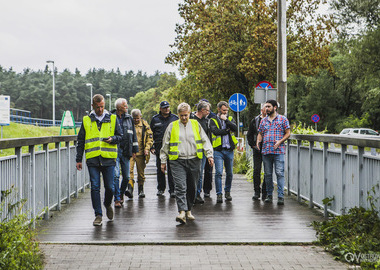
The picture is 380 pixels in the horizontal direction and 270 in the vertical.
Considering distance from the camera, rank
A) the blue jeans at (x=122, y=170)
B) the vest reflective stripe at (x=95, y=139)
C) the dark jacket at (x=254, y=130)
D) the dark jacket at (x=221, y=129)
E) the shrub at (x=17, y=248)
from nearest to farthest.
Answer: the shrub at (x=17, y=248), the vest reflective stripe at (x=95, y=139), the blue jeans at (x=122, y=170), the dark jacket at (x=221, y=129), the dark jacket at (x=254, y=130)

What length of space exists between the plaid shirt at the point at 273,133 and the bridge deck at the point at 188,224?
986 mm

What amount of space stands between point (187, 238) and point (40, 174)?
8.82ft

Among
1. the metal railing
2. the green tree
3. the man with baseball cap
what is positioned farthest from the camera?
the green tree

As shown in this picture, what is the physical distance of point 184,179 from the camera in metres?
8.41

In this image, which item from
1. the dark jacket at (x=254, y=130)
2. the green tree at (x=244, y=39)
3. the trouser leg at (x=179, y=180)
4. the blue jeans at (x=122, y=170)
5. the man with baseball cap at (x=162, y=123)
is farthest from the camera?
the green tree at (x=244, y=39)

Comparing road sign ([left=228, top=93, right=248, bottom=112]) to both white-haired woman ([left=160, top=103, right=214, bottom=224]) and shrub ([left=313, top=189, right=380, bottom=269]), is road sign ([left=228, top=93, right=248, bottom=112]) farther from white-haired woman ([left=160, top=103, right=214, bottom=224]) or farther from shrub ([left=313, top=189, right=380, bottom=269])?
shrub ([left=313, top=189, right=380, bottom=269])

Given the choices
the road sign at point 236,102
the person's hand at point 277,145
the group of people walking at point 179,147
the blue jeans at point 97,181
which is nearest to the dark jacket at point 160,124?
the group of people walking at point 179,147

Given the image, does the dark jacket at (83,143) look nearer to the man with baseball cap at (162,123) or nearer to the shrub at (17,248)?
the shrub at (17,248)

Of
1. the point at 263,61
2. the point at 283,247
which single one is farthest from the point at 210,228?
the point at 263,61

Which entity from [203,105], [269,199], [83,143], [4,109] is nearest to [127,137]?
[203,105]

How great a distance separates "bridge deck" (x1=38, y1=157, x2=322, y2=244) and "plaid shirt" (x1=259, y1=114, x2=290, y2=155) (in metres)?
0.99

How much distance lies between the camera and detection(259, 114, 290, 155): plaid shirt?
10.2 metres

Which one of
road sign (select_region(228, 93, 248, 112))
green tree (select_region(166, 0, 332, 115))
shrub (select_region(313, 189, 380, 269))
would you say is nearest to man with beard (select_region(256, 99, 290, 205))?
shrub (select_region(313, 189, 380, 269))

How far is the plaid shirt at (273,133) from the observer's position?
10203 mm
